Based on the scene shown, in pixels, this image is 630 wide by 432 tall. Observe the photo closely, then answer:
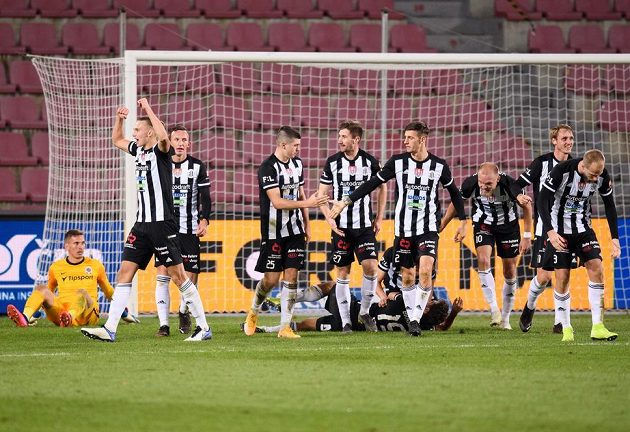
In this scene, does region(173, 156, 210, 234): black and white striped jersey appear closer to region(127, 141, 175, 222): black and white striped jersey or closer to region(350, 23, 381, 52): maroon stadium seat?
region(127, 141, 175, 222): black and white striped jersey

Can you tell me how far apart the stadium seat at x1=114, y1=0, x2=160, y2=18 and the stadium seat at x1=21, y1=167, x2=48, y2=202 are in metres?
3.65

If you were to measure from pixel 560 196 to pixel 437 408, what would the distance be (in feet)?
15.5

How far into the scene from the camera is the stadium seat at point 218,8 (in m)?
20.3

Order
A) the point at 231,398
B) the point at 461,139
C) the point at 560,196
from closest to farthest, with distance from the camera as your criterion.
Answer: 1. the point at 231,398
2. the point at 560,196
3. the point at 461,139

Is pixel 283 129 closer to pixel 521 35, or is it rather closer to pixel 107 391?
pixel 107 391

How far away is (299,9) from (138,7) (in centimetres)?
290

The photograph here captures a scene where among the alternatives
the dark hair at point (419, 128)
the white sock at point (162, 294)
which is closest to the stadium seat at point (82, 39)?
the white sock at point (162, 294)

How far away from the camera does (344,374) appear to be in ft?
26.0

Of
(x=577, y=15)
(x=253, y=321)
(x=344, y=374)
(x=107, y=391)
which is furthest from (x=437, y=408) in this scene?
(x=577, y=15)

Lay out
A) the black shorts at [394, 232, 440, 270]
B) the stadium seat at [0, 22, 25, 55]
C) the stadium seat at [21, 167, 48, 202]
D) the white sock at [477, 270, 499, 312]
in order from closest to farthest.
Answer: the black shorts at [394, 232, 440, 270] < the white sock at [477, 270, 499, 312] < the stadium seat at [21, 167, 48, 202] < the stadium seat at [0, 22, 25, 55]

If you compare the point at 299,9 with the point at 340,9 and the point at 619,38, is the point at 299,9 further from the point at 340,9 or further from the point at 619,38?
the point at 619,38

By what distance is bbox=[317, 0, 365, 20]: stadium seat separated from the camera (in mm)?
20562

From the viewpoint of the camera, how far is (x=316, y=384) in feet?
24.3

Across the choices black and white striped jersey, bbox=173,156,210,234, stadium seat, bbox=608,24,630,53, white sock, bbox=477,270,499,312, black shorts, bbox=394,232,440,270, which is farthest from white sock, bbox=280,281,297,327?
stadium seat, bbox=608,24,630,53
